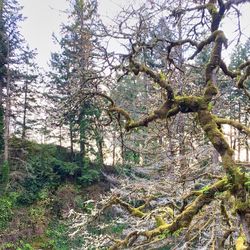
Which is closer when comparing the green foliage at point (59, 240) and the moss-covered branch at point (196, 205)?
the moss-covered branch at point (196, 205)

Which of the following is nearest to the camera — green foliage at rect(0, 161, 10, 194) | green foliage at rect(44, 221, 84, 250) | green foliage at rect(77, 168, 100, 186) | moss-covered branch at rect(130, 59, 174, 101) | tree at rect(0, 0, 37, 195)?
moss-covered branch at rect(130, 59, 174, 101)

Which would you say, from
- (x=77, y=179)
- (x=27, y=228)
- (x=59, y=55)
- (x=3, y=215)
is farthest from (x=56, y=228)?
(x=59, y=55)

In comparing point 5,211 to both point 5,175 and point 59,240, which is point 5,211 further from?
point 59,240

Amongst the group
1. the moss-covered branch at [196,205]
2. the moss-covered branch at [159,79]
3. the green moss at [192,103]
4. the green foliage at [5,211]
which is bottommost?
the green foliage at [5,211]

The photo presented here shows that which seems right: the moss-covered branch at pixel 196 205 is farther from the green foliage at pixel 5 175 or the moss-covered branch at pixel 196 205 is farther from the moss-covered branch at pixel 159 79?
the green foliage at pixel 5 175

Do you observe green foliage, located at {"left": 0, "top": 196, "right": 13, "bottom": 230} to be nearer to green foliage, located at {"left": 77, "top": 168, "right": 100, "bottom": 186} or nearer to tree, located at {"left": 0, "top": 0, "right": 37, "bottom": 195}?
tree, located at {"left": 0, "top": 0, "right": 37, "bottom": 195}

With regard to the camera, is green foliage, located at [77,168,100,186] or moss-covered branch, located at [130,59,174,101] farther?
green foliage, located at [77,168,100,186]

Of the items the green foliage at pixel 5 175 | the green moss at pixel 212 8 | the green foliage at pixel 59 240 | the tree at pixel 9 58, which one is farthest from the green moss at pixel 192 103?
the tree at pixel 9 58

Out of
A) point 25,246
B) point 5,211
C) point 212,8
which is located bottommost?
point 25,246

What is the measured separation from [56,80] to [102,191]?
6.58 meters

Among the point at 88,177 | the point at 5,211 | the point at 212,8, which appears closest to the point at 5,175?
the point at 5,211

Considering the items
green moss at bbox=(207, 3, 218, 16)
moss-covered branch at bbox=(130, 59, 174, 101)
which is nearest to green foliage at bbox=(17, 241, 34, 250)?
moss-covered branch at bbox=(130, 59, 174, 101)

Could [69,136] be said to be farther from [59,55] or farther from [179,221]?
[179,221]

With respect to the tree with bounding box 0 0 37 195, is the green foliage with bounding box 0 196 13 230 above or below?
below
